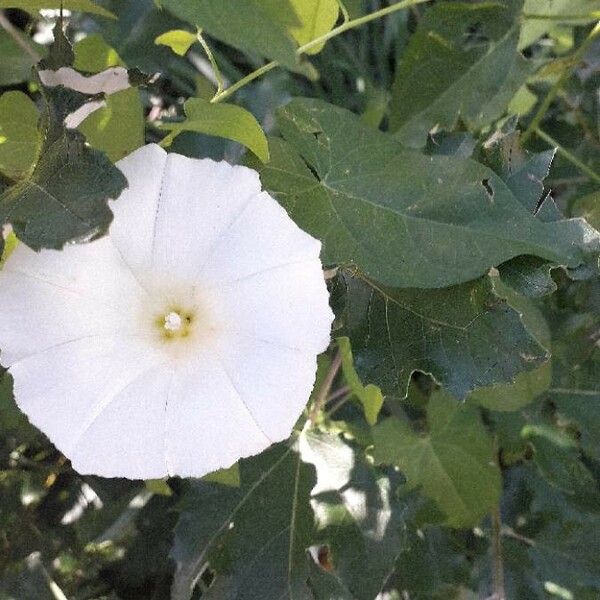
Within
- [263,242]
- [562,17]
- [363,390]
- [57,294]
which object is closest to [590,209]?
[562,17]

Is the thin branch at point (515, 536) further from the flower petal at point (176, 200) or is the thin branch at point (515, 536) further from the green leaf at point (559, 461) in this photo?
the flower petal at point (176, 200)

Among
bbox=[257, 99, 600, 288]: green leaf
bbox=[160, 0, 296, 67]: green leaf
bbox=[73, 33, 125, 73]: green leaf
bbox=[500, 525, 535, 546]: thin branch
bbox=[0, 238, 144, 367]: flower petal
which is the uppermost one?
bbox=[160, 0, 296, 67]: green leaf

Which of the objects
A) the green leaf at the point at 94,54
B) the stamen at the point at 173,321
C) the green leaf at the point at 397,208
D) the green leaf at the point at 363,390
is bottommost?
the green leaf at the point at 363,390

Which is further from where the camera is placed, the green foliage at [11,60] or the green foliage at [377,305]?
the green foliage at [11,60]

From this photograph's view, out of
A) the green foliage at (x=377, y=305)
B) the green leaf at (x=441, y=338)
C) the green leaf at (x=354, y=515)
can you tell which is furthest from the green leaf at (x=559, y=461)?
the green leaf at (x=441, y=338)

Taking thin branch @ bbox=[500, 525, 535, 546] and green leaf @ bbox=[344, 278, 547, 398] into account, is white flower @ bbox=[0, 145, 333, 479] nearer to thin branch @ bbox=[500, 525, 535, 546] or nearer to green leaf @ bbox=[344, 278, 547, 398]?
green leaf @ bbox=[344, 278, 547, 398]

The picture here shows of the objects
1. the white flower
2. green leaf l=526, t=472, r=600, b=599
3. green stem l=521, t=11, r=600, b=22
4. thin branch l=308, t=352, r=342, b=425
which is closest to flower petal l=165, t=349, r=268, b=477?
the white flower
